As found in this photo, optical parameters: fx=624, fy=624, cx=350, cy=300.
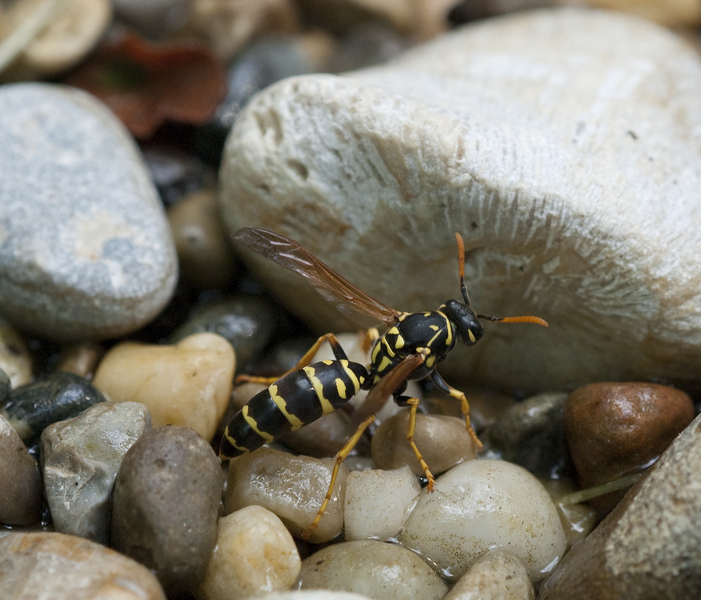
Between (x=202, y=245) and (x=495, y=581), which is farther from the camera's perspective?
(x=202, y=245)

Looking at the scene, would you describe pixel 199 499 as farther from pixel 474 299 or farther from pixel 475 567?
pixel 474 299

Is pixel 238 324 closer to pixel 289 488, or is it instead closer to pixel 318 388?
pixel 318 388

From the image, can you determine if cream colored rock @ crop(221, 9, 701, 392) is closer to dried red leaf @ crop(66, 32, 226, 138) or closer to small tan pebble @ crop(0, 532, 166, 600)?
dried red leaf @ crop(66, 32, 226, 138)

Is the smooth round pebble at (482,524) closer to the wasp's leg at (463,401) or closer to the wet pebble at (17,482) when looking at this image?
the wasp's leg at (463,401)

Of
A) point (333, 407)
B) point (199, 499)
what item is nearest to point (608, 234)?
→ point (333, 407)

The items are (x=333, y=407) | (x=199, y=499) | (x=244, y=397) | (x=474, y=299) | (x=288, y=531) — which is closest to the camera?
(x=199, y=499)

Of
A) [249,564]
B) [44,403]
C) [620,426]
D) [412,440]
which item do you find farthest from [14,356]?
[620,426]
